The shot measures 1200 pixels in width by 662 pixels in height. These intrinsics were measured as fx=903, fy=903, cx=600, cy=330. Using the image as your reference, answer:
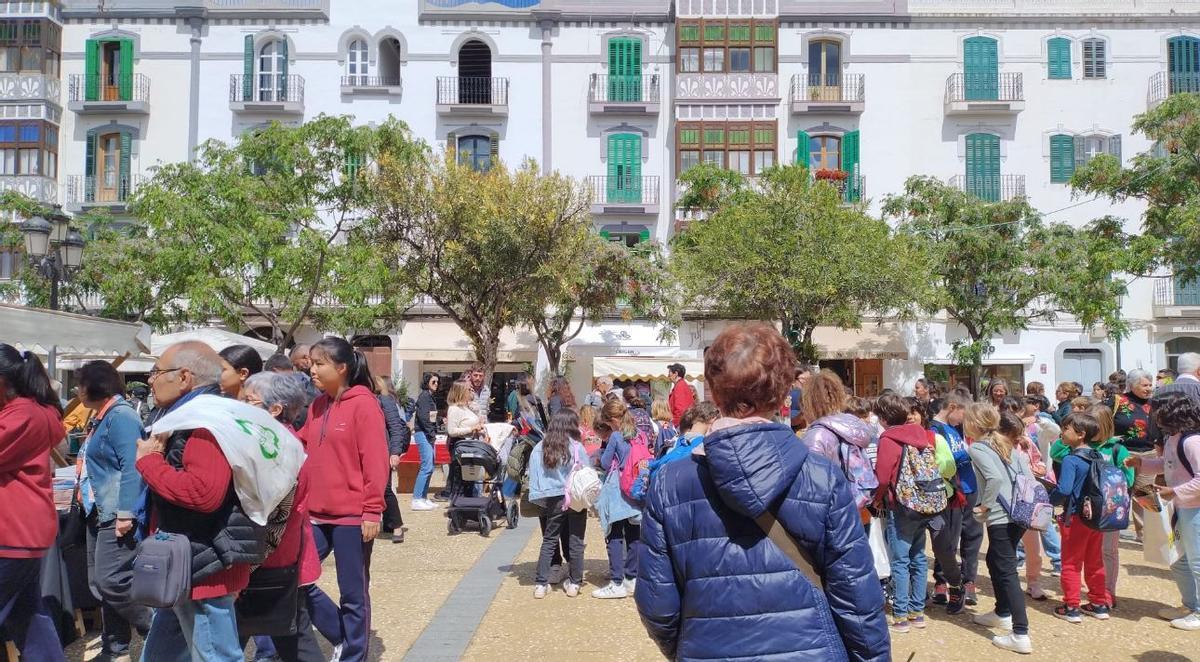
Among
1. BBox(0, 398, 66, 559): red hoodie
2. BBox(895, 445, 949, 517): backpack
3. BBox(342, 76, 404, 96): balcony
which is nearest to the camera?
BBox(0, 398, 66, 559): red hoodie

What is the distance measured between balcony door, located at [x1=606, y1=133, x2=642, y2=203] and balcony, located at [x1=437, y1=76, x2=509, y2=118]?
3614 millimetres

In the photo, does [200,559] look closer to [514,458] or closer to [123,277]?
[514,458]

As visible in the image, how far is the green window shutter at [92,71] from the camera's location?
28.3 metres

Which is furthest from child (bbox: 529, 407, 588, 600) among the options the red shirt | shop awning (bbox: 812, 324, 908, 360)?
shop awning (bbox: 812, 324, 908, 360)

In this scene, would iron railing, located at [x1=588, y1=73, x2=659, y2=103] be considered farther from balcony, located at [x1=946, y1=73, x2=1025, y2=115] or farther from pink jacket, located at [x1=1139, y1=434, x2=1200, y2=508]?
pink jacket, located at [x1=1139, y1=434, x2=1200, y2=508]

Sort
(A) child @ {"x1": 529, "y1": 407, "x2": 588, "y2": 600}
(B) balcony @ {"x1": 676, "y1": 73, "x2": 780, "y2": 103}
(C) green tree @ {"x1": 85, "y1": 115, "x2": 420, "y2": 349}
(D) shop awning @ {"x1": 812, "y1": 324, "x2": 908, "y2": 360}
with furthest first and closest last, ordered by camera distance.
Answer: (B) balcony @ {"x1": 676, "y1": 73, "x2": 780, "y2": 103}
(D) shop awning @ {"x1": 812, "y1": 324, "x2": 908, "y2": 360}
(C) green tree @ {"x1": 85, "y1": 115, "x2": 420, "y2": 349}
(A) child @ {"x1": 529, "y1": 407, "x2": 588, "y2": 600}

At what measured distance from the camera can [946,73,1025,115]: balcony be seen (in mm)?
28062

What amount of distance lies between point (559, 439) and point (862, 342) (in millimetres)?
20549

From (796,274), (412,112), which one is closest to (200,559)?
(796,274)

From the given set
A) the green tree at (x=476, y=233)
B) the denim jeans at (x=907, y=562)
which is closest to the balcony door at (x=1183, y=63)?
the green tree at (x=476, y=233)

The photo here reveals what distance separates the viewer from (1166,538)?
6.95 metres

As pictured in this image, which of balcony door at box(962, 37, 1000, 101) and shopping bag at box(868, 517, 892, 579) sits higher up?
balcony door at box(962, 37, 1000, 101)

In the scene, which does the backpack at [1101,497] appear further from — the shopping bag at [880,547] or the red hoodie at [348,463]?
the red hoodie at [348,463]

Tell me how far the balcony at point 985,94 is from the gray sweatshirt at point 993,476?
2425cm
